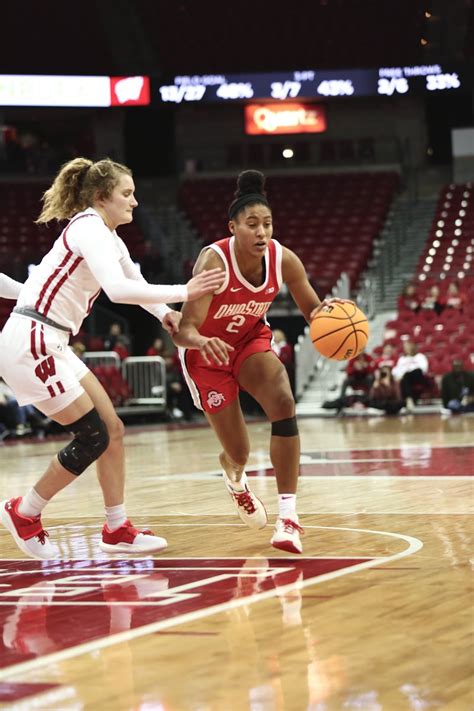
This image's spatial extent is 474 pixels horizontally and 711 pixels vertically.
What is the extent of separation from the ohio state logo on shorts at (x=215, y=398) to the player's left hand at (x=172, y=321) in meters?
0.74

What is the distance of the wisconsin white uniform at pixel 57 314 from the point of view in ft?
19.0

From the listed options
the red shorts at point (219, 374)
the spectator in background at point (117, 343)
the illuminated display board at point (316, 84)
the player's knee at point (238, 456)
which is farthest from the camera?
the illuminated display board at point (316, 84)

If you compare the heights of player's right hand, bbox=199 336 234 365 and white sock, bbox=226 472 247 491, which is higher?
player's right hand, bbox=199 336 234 365

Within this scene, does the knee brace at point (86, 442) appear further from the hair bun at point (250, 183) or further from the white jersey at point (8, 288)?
the hair bun at point (250, 183)

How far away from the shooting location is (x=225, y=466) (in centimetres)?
693

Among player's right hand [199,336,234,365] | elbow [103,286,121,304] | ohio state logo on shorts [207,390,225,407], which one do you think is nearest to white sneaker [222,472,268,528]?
ohio state logo on shorts [207,390,225,407]

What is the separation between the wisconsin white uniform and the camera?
5801mm

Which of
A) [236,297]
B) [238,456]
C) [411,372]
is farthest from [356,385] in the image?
[236,297]

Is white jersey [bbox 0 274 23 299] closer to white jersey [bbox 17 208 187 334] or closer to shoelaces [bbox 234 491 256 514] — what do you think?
white jersey [bbox 17 208 187 334]

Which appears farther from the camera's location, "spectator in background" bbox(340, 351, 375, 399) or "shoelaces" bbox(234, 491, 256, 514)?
"spectator in background" bbox(340, 351, 375, 399)

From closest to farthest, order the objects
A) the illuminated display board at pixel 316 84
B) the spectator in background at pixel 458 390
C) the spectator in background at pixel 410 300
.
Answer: the spectator in background at pixel 458 390 < the spectator in background at pixel 410 300 < the illuminated display board at pixel 316 84

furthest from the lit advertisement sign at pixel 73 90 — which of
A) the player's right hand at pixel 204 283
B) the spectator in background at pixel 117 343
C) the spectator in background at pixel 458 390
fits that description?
the player's right hand at pixel 204 283

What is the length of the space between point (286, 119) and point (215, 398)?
23.4 m

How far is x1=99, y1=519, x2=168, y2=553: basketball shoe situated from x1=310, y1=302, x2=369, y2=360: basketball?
1363mm
